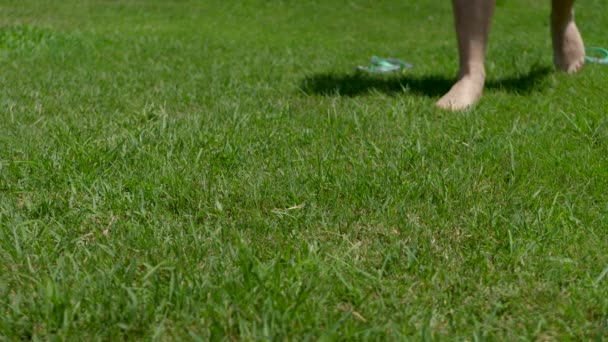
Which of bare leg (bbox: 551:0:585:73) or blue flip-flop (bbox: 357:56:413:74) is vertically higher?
bare leg (bbox: 551:0:585:73)

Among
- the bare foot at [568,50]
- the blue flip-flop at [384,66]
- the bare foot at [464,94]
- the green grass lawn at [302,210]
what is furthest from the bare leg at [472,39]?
the blue flip-flop at [384,66]

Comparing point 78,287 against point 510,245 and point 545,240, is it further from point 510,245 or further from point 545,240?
point 545,240

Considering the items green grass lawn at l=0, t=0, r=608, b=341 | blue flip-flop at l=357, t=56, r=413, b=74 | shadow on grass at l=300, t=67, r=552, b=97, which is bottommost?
blue flip-flop at l=357, t=56, r=413, b=74

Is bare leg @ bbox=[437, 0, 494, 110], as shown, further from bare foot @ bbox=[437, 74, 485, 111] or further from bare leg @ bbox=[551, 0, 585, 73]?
bare leg @ bbox=[551, 0, 585, 73]

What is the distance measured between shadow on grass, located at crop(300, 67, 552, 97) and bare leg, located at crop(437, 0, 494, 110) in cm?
21

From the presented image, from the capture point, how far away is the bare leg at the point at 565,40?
403cm

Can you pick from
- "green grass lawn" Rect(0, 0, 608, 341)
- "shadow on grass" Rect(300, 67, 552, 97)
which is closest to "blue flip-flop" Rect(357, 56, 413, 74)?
"shadow on grass" Rect(300, 67, 552, 97)

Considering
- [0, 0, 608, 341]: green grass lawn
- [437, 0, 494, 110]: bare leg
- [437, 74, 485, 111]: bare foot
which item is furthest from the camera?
[437, 0, 494, 110]: bare leg

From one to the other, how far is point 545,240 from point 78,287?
1.08 meters

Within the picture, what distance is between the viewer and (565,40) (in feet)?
13.3

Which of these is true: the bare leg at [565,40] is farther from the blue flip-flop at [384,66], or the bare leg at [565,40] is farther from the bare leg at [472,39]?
the blue flip-flop at [384,66]

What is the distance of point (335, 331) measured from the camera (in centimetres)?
126

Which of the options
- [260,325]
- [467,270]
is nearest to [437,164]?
[467,270]

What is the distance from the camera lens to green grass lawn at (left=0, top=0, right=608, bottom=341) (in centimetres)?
133
